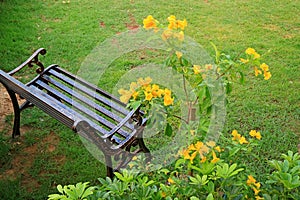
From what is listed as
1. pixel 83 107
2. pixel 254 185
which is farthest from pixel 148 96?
pixel 83 107

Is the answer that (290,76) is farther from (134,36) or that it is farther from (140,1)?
(140,1)

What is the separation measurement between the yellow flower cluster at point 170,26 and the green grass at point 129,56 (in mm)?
1528

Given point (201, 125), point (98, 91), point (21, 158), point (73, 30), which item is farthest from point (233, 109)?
point (73, 30)

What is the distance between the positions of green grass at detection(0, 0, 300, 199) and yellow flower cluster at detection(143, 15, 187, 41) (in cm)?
153

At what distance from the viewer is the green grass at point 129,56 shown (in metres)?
3.17

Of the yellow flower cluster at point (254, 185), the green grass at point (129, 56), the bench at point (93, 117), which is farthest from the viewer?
the green grass at point (129, 56)

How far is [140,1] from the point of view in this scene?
5.93m

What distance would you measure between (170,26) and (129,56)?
2.76 meters

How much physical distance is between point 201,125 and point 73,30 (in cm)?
349

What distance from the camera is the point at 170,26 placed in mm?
1895

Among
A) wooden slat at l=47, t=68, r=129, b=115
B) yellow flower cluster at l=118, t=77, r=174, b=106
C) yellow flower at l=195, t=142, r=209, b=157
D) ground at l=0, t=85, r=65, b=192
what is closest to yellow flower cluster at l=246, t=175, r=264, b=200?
yellow flower at l=195, t=142, r=209, b=157

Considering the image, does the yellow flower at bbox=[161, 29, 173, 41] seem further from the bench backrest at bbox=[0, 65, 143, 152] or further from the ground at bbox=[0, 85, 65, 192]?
the ground at bbox=[0, 85, 65, 192]

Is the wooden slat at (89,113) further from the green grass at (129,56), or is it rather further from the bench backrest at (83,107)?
the green grass at (129,56)

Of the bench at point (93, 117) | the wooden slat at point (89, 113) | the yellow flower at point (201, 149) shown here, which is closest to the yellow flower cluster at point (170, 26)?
the yellow flower at point (201, 149)
